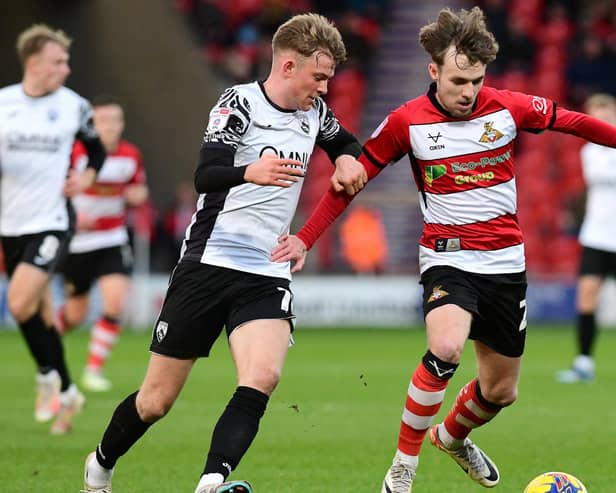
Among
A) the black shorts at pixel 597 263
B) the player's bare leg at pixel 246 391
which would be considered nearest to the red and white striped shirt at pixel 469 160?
the player's bare leg at pixel 246 391

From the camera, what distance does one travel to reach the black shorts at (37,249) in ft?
29.2

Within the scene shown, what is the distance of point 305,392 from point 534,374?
306cm

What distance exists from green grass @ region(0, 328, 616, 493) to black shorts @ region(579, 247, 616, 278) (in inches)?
43.5

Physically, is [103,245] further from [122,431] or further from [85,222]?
[122,431]

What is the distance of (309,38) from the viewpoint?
5.77 meters

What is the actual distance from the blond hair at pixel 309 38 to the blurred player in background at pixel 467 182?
2.45 feet

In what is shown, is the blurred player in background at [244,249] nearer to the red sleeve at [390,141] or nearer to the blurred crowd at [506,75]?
the red sleeve at [390,141]

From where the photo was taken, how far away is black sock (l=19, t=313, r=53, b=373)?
898 cm

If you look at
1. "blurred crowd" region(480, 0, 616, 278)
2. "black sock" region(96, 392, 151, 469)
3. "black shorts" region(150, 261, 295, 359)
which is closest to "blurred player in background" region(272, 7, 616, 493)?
"black shorts" region(150, 261, 295, 359)

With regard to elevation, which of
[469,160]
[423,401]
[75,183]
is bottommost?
[423,401]

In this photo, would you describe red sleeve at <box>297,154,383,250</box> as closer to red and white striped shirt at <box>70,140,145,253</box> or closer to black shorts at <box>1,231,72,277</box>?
black shorts at <box>1,231,72,277</box>

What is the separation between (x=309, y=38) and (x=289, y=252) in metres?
0.99

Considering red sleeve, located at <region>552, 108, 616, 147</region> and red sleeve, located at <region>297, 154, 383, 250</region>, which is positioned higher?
red sleeve, located at <region>552, 108, 616, 147</region>

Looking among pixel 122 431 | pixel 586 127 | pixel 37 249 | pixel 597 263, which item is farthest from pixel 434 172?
pixel 597 263
